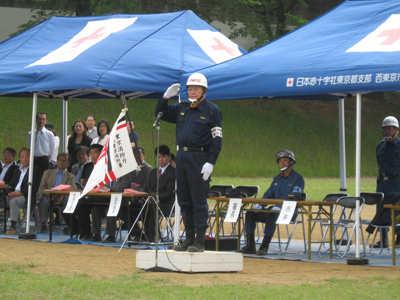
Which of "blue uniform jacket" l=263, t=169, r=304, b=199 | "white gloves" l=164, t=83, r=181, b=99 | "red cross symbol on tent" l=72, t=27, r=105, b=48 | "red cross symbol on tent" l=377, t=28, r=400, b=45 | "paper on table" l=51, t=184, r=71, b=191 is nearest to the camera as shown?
"white gloves" l=164, t=83, r=181, b=99

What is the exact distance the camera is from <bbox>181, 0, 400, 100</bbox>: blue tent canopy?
7945 mm

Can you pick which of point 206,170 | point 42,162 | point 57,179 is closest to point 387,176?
point 206,170

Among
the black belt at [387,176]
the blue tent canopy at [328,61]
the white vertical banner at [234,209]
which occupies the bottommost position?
the white vertical banner at [234,209]

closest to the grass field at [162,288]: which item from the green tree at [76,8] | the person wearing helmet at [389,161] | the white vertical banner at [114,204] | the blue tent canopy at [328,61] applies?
the blue tent canopy at [328,61]

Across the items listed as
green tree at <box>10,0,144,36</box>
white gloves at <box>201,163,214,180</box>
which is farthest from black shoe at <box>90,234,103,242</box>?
green tree at <box>10,0,144,36</box>

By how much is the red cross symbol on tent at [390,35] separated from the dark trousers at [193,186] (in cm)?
263

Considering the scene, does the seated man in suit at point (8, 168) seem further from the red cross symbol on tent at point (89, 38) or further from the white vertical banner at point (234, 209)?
the white vertical banner at point (234, 209)

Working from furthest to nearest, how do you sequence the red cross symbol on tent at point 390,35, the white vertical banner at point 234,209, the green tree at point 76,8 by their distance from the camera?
the green tree at point 76,8
the white vertical banner at point 234,209
the red cross symbol on tent at point 390,35

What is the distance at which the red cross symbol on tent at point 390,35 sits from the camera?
327 inches

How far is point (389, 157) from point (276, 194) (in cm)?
213

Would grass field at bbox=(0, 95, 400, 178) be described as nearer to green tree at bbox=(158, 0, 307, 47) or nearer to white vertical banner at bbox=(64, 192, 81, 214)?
green tree at bbox=(158, 0, 307, 47)

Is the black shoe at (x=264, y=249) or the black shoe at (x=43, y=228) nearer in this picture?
the black shoe at (x=264, y=249)

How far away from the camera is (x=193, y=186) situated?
7.61 meters

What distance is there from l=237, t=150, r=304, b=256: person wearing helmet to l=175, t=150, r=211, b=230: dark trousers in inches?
65.7
